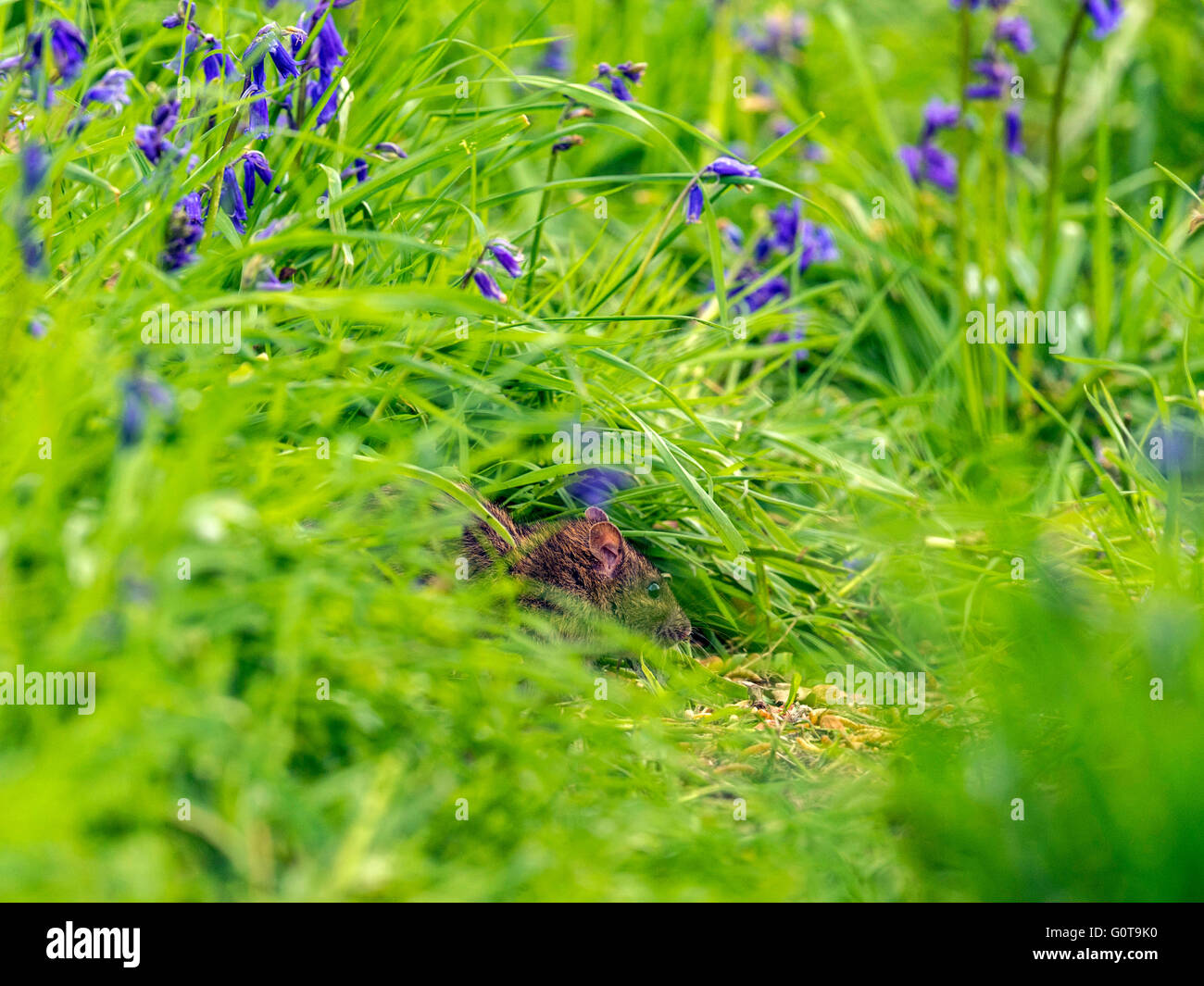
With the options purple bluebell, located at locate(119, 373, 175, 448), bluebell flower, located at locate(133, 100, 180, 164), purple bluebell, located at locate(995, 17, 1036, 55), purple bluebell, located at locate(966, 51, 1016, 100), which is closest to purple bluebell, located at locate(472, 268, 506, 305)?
bluebell flower, located at locate(133, 100, 180, 164)

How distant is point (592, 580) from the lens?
11.7 feet

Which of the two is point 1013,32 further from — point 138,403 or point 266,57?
point 138,403

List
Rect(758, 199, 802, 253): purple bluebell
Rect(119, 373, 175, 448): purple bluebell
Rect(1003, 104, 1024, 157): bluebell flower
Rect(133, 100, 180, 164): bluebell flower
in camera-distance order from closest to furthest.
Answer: Rect(119, 373, 175, 448): purple bluebell
Rect(133, 100, 180, 164): bluebell flower
Rect(758, 199, 802, 253): purple bluebell
Rect(1003, 104, 1024, 157): bluebell flower

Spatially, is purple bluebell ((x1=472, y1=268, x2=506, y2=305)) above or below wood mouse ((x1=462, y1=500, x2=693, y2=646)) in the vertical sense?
above

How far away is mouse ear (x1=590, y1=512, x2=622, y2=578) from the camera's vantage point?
3523mm

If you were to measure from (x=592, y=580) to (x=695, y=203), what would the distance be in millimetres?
1262

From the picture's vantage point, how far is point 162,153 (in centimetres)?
288

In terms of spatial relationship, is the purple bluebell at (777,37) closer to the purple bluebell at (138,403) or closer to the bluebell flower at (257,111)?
the bluebell flower at (257,111)

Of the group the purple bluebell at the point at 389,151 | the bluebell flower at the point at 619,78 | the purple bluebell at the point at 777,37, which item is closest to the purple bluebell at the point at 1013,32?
the purple bluebell at the point at 777,37

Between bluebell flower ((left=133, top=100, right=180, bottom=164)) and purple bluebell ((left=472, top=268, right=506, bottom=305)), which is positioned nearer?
bluebell flower ((left=133, top=100, right=180, bottom=164))

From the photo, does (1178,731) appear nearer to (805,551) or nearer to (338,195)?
(805,551)

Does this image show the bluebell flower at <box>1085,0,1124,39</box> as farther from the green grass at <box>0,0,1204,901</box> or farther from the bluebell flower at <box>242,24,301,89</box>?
the bluebell flower at <box>242,24,301,89</box>

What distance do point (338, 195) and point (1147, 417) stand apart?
377 centimetres
